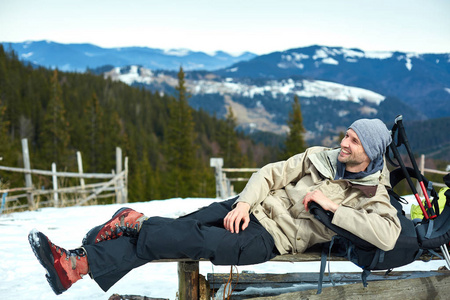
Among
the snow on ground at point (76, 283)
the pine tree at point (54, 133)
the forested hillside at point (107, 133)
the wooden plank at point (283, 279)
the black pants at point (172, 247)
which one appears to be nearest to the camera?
the black pants at point (172, 247)

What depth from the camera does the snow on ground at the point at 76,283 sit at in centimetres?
339

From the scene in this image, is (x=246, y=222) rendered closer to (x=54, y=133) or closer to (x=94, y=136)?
(x=54, y=133)

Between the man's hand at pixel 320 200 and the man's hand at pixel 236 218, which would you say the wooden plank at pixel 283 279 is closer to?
the man's hand at pixel 236 218

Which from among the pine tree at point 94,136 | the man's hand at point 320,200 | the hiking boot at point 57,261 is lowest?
the pine tree at point 94,136

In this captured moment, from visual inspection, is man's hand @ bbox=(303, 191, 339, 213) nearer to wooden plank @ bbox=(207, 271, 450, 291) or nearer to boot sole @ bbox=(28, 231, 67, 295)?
wooden plank @ bbox=(207, 271, 450, 291)

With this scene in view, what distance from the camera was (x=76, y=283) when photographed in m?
3.54

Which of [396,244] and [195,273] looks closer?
[396,244]

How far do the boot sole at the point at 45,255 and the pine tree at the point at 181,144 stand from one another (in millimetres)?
30555

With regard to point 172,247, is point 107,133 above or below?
below

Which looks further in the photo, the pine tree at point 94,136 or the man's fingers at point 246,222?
the pine tree at point 94,136

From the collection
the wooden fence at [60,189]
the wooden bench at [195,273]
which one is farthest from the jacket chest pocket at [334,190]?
the wooden fence at [60,189]

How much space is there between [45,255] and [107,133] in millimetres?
51429

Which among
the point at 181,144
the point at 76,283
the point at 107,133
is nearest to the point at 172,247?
the point at 76,283

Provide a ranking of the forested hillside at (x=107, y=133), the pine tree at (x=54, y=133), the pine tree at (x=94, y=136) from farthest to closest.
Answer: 1. the pine tree at (x=94, y=136)
2. the pine tree at (x=54, y=133)
3. the forested hillside at (x=107, y=133)
